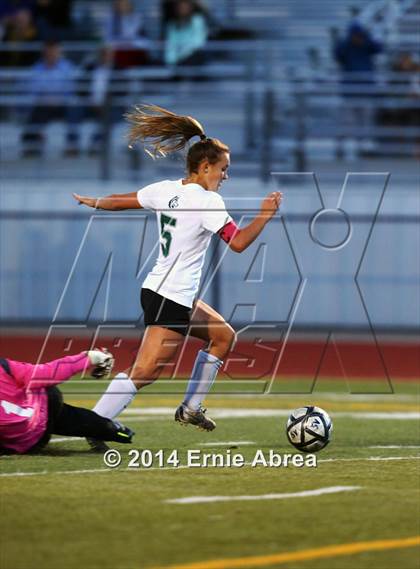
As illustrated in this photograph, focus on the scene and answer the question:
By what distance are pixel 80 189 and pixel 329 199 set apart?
11.7ft

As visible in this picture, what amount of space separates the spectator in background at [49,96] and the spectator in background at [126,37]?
2.53 feet

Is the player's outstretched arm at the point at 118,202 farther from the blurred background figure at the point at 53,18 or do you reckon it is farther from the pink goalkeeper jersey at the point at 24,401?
the blurred background figure at the point at 53,18

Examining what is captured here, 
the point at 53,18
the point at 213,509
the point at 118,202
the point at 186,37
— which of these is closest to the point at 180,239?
the point at 118,202

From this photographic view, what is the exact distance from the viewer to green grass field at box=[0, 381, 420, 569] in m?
5.36

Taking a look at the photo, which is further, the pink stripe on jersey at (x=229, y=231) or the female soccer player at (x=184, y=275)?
the female soccer player at (x=184, y=275)

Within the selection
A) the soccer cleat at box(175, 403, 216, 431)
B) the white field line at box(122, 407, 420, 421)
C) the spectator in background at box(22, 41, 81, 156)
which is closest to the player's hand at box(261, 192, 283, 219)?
the soccer cleat at box(175, 403, 216, 431)

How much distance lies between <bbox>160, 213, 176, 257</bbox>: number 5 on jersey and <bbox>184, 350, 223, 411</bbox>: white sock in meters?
0.76

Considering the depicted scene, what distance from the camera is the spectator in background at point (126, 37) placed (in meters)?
19.9

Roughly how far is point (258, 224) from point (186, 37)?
41.4 ft

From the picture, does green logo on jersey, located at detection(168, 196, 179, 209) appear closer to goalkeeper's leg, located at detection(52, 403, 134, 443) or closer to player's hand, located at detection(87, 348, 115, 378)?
player's hand, located at detection(87, 348, 115, 378)

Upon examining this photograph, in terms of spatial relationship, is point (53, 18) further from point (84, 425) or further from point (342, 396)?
point (84, 425)

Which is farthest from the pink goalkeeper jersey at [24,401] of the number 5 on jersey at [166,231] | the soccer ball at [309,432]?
the soccer ball at [309,432]

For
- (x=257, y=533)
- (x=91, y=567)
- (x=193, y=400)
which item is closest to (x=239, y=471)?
(x=193, y=400)

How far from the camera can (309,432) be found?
26.5 ft
